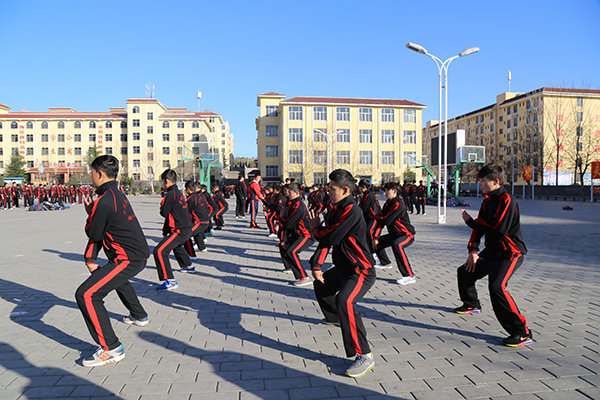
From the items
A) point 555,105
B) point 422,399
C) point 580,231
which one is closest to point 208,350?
point 422,399

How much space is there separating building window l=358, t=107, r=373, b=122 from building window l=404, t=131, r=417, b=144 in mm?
6418

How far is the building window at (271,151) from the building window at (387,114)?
58.7 feet

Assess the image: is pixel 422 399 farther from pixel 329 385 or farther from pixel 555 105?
pixel 555 105

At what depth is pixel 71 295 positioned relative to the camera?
6152mm

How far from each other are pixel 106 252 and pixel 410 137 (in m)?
66.5

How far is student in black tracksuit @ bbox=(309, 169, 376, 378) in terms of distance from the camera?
143 inches

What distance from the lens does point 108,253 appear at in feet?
13.4

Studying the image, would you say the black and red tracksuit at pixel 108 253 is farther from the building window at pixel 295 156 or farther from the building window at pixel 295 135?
the building window at pixel 295 135

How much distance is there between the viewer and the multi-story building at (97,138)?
74.1 meters

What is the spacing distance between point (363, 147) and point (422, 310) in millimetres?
61352

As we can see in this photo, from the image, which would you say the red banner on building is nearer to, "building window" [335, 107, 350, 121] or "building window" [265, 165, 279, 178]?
"building window" [335, 107, 350, 121]

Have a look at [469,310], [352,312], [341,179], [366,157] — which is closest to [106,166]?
[341,179]

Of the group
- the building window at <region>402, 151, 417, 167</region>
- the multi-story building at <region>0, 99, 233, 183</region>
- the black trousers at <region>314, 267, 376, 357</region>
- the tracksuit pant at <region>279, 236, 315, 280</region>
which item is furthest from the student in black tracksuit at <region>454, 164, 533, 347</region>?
the multi-story building at <region>0, 99, 233, 183</region>

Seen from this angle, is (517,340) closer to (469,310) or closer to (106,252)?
(469,310)
